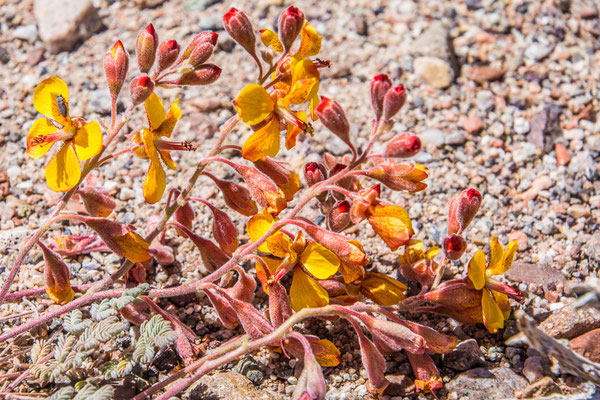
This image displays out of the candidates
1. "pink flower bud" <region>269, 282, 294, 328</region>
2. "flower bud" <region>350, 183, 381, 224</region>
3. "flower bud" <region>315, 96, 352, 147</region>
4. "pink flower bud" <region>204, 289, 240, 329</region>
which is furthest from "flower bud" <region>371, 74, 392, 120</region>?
"pink flower bud" <region>204, 289, 240, 329</region>

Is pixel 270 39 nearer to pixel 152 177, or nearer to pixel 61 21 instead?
pixel 152 177

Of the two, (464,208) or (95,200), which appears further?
(95,200)

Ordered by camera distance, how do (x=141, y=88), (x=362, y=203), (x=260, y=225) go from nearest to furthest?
(x=141, y=88), (x=362, y=203), (x=260, y=225)

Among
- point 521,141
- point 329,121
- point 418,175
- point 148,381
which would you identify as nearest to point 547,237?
point 521,141

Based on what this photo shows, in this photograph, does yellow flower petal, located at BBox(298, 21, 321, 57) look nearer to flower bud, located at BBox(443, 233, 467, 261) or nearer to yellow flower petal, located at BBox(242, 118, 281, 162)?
yellow flower petal, located at BBox(242, 118, 281, 162)

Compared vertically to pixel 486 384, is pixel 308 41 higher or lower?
higher

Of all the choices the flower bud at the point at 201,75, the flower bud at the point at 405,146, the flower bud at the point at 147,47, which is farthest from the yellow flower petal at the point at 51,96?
the flower bud at the point at 405,146

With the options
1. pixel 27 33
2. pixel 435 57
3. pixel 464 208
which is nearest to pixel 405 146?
pixel 464 208

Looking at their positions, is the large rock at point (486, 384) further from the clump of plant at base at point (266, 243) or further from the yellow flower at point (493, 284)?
the yellow flower at point (493, 284)
